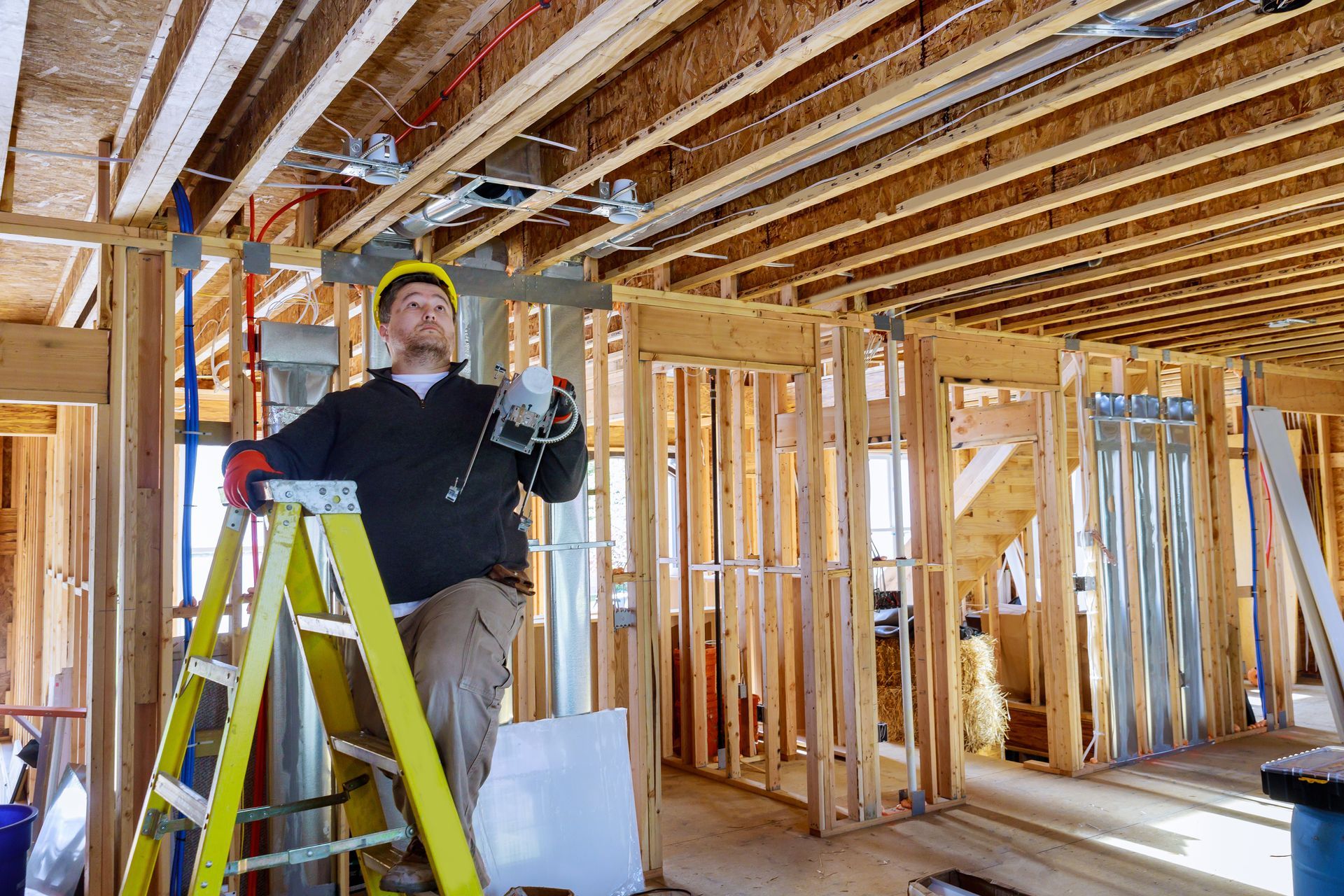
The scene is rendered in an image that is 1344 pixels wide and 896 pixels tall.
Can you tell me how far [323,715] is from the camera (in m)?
2.20

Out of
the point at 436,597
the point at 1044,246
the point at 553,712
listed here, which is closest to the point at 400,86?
the point at 436,597

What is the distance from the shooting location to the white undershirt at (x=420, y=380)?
2.57 metres

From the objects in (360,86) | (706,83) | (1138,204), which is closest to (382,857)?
(706,83)

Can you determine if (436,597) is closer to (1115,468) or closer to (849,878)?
(849,878)

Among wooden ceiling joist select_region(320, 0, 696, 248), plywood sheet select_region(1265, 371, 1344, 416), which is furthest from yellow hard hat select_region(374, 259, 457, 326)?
plywood sheet select_region(1265, 371, 1344, 416)

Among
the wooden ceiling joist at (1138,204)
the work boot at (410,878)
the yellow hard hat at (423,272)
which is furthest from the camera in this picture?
the wooden ceiling joist at (1138,204)

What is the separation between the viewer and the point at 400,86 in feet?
10.5

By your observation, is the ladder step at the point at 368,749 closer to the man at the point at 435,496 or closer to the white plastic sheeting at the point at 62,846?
the man at the point at 435,496

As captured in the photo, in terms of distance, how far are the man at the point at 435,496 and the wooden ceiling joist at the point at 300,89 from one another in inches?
18.9

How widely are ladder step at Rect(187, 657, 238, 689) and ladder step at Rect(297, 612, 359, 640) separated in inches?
7.3

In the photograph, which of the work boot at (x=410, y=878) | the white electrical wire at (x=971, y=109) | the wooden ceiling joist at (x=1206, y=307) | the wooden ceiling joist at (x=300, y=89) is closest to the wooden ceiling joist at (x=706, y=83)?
the white electrical wire at (x=971, y=109)

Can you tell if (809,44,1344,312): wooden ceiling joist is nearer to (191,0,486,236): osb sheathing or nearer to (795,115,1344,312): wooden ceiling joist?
(795,115,1344,312): wooden ceiling joist

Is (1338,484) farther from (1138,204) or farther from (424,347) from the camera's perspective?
(424,347)

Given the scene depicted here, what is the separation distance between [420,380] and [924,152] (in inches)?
65.0
